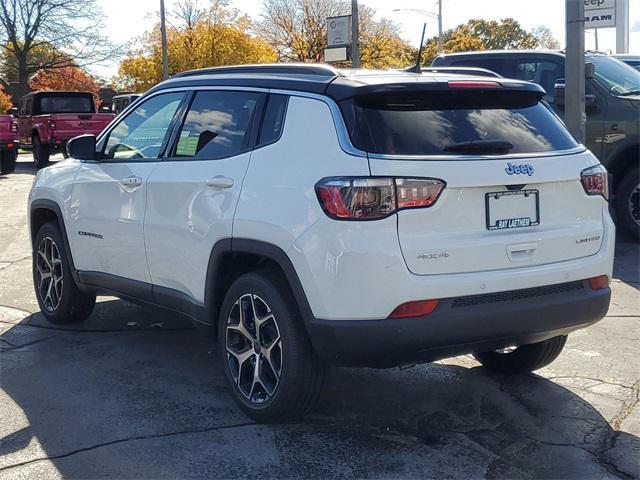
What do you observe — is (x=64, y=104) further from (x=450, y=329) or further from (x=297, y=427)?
(x=450, y=329)

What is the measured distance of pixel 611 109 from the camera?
9398mm

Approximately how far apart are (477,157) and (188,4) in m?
44.8

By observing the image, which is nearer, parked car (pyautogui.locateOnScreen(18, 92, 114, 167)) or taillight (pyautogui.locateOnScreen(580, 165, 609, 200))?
taillight (pyautogui.locateOnScreen(580, 165, 609, 200))

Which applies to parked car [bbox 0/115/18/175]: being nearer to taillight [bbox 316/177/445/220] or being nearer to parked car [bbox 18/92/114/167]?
parked car [bbox 18/92/114/167]

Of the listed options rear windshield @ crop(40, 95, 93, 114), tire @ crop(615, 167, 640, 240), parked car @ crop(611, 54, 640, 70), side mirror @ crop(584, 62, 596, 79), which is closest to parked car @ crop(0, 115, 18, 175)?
rear windshield @ crop(40, 95, 93, 114)

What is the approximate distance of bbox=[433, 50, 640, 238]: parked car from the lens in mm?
9164

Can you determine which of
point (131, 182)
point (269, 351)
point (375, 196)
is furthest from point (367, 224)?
point (131, 182)

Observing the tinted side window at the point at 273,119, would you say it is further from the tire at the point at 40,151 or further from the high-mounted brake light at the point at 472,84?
the tire at the point at 40,151

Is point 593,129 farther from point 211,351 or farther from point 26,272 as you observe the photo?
point 26,272

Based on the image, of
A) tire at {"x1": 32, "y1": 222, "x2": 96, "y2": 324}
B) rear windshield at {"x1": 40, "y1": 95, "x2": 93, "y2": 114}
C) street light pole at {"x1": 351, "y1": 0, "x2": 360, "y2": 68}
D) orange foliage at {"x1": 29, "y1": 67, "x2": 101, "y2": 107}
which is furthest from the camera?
orange foliage at {"x1": 29, "y1": 67, "x2": 101, "y2": 107}

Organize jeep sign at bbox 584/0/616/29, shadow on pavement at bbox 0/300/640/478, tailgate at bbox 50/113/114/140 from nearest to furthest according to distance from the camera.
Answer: shadow on pavement at bbox 0/300/640/478 → jeep sign at bbox 584/0/616/29 → tailgate at bbox 50/113/114/140

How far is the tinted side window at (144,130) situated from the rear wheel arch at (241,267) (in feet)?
3.45

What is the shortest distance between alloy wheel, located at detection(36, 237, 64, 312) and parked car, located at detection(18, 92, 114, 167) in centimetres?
1517

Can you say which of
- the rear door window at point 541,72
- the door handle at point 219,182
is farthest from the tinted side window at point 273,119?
the rear door window at point 541,72
